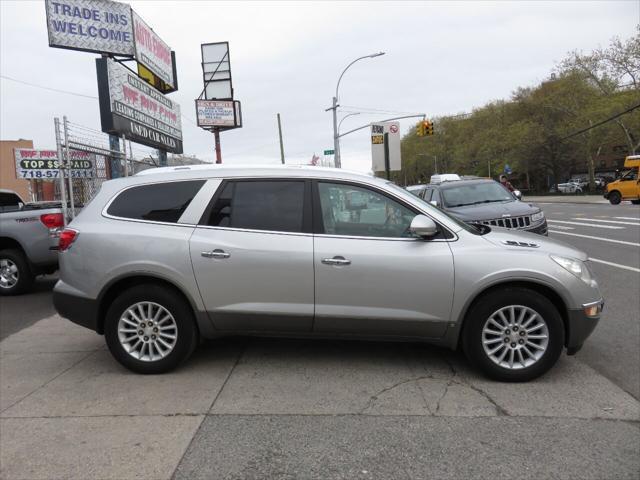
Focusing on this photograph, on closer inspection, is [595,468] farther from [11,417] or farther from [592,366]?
[11,417]

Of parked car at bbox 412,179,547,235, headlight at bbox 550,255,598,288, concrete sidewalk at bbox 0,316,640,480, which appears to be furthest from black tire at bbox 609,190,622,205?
headlight at bbox 550,255,598,288

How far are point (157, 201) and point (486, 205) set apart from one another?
7001 millimetres

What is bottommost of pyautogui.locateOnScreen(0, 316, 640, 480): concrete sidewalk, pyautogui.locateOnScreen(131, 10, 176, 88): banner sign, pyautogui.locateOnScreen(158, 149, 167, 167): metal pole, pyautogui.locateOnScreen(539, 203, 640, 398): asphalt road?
pyautogui.locateOnScreen(539, 203, 640, 398): asphalt road

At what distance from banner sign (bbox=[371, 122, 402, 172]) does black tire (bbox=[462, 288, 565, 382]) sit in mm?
8915

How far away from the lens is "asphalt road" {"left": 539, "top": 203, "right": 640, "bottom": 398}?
14.7ft

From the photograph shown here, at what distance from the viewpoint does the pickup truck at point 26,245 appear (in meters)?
7.80

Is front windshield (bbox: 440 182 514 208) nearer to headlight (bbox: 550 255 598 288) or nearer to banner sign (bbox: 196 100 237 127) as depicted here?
headlight (bbox: 550 255 598 288)

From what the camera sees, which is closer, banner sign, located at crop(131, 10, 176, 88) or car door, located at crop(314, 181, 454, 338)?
car door, located at crop(314, 181, 454, 338)

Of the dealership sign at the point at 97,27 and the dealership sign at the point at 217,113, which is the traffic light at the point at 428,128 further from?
the dealership sign at the point at 97,27

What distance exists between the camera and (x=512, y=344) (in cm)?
401

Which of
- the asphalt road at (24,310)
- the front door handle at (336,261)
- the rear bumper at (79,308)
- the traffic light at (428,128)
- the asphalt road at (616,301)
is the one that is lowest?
the asphalt road at (616,301)

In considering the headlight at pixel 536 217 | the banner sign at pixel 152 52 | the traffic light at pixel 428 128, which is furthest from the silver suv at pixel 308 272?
the traffic light at pixel 428 128

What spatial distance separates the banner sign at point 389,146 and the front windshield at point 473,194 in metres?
Answer: 2.45

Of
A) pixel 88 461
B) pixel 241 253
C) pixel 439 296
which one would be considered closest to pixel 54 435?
pixel 88 461
